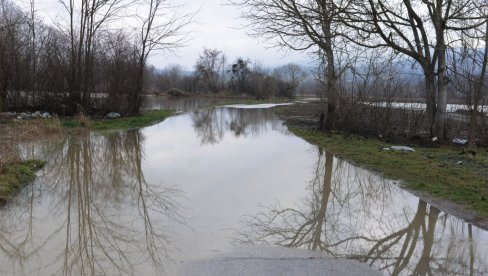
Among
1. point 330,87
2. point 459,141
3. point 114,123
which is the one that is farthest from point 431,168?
point 114,123

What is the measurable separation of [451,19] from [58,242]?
17.1 meters

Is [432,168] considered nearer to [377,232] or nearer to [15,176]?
[377,232]

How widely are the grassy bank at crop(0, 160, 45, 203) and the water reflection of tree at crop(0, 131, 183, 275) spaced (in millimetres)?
317

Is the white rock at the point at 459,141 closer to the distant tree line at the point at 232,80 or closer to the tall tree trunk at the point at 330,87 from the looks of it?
the tall tree trunk at the point at 330,87

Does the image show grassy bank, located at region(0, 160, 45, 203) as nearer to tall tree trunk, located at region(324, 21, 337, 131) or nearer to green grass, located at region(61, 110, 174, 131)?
green grass, located at region(61, 110, 174, 131)

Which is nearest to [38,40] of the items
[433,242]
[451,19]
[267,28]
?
[267,28]

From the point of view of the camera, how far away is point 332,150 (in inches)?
593

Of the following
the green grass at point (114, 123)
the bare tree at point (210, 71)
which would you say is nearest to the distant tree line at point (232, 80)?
the bare tree at point (210, 71)

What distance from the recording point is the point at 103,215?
6.91 meters

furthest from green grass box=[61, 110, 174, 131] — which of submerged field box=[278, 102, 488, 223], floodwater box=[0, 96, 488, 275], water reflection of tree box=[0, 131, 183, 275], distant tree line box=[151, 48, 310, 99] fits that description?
distant tree line box=[151, 48, 310, 99]

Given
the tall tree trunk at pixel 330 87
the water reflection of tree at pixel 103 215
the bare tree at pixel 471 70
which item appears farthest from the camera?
the tall tree trunk at pixel 330 87

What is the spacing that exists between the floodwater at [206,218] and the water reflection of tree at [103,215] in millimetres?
20

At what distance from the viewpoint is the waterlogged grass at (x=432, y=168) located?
859cm

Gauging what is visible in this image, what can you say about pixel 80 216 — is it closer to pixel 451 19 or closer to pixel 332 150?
pixel 332 150
